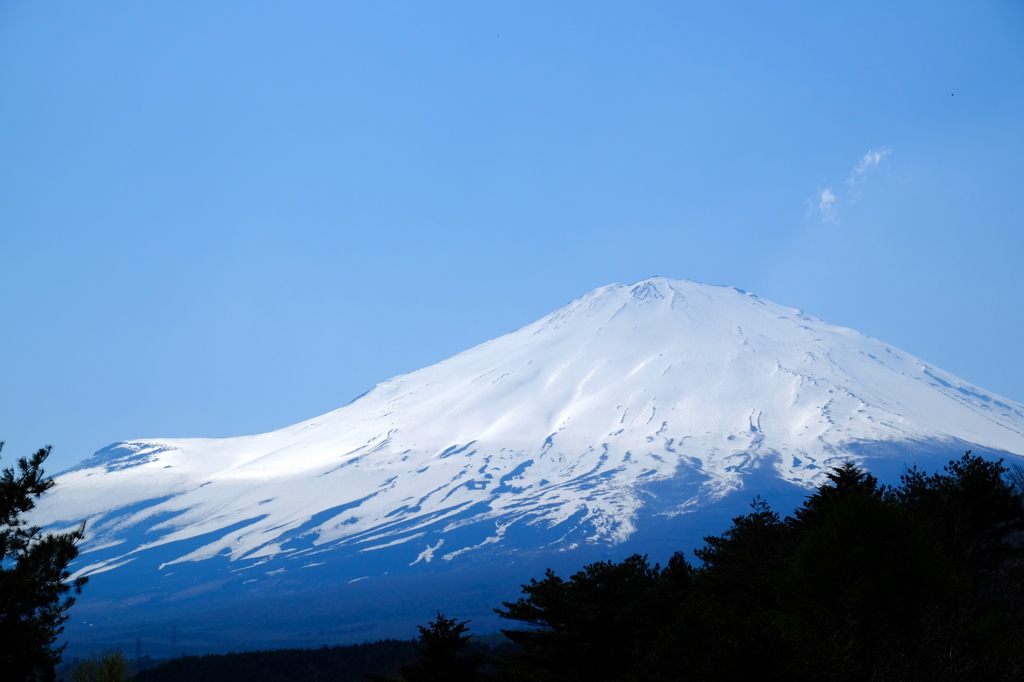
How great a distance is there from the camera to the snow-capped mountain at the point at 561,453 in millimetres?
137125

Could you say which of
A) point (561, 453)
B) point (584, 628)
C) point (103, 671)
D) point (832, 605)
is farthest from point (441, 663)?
point (561, 453)

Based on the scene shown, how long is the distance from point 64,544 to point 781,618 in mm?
13436

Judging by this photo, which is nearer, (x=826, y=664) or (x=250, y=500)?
(x=826, y=664)

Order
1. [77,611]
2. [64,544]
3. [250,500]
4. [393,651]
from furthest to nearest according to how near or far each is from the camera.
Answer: [250,500]
[77,611]
[393,651]
[64,544]

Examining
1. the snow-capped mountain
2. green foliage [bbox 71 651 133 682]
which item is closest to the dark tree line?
green foliage [bbox 71 651 133 682]

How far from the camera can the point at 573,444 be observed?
15875 centimetres

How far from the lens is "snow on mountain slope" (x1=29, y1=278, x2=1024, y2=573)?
140 m

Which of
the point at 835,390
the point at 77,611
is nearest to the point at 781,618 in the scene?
the point at 835,390

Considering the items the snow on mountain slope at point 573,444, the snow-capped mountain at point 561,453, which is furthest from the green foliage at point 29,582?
the snow on mountain slope at point 573,444

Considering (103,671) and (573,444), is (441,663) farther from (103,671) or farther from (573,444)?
(573,444)

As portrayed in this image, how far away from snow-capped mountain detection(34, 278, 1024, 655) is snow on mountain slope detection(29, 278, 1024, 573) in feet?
1.39

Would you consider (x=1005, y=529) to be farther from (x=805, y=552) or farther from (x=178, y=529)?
(x=178, y=529)

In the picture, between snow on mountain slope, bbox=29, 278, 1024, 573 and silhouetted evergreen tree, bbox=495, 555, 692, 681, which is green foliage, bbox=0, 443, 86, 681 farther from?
snow on mountain slope, bbox=29, 278, 1024, 573

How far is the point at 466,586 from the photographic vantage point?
381 feet
